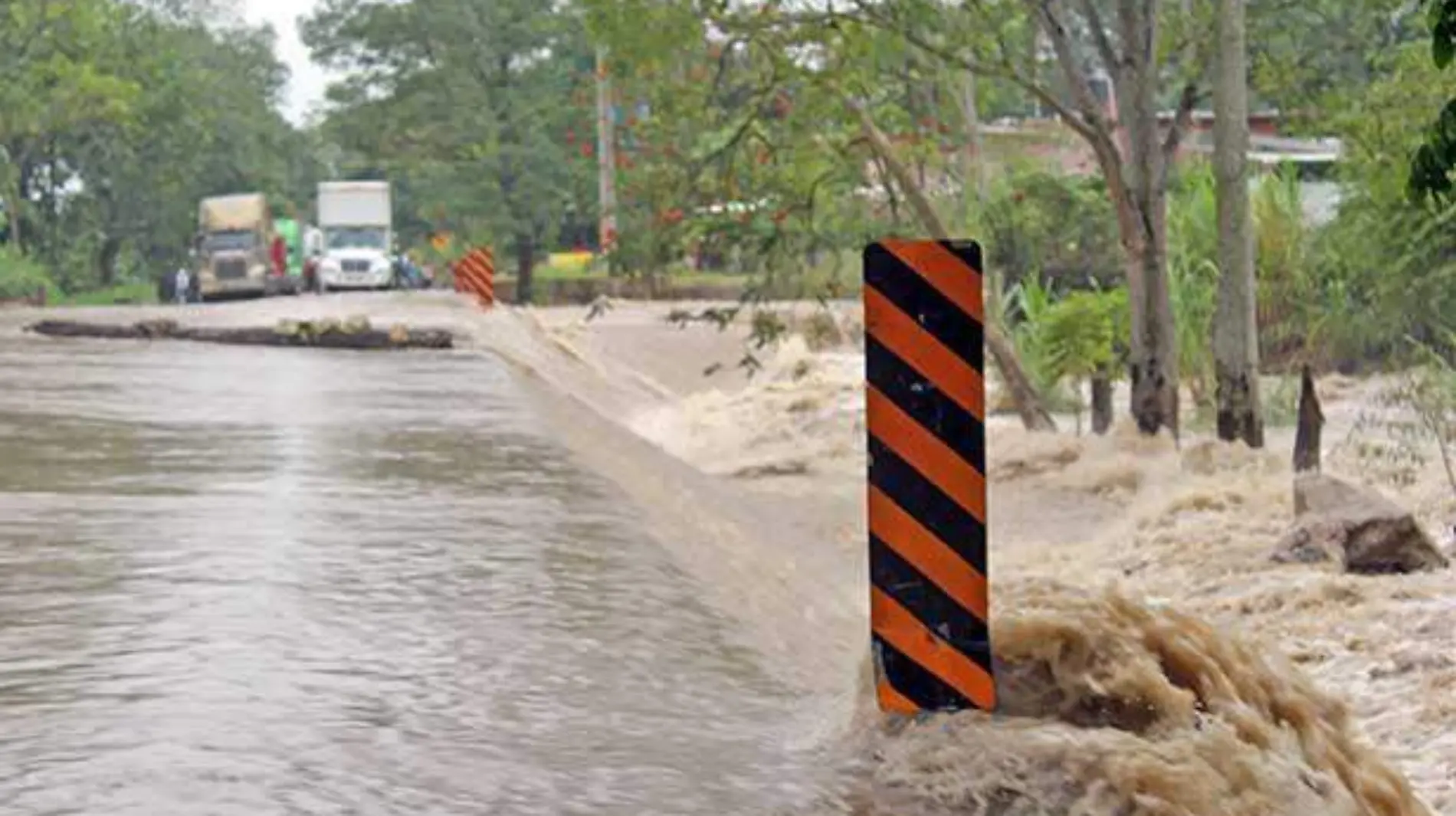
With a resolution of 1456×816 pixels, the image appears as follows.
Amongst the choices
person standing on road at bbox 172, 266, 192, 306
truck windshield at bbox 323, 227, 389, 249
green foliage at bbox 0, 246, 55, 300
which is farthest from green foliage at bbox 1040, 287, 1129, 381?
truck windshield at bbox 323, 227, 389, 249

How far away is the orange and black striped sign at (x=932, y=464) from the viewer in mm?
6539

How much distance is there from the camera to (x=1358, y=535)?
1422 cm

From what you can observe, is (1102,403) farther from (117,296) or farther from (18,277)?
(117,296)

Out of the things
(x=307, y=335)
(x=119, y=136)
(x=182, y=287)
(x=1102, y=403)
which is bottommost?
(x=182, y=287)

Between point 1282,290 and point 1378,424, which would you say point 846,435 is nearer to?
point 1282,290

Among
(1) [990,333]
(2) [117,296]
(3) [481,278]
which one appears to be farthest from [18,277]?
(1) [990,333]

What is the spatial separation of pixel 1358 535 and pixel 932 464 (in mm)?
8171

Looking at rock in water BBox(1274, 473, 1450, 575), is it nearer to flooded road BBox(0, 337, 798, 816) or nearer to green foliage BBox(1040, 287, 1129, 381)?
flooded road BBox(0, 337, 798, 816)

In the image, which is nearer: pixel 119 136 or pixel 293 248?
pixel 119 136

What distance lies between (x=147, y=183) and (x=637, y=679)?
266ft

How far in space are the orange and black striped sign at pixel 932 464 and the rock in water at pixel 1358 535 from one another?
7.81m

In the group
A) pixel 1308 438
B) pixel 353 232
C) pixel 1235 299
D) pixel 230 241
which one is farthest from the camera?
pixel 353 232

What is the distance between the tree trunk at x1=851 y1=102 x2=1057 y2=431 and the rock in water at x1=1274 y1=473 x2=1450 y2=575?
28.8 feet

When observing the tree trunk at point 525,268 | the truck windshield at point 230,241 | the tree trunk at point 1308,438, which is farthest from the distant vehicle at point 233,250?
the tree trunk at point 1308,438
